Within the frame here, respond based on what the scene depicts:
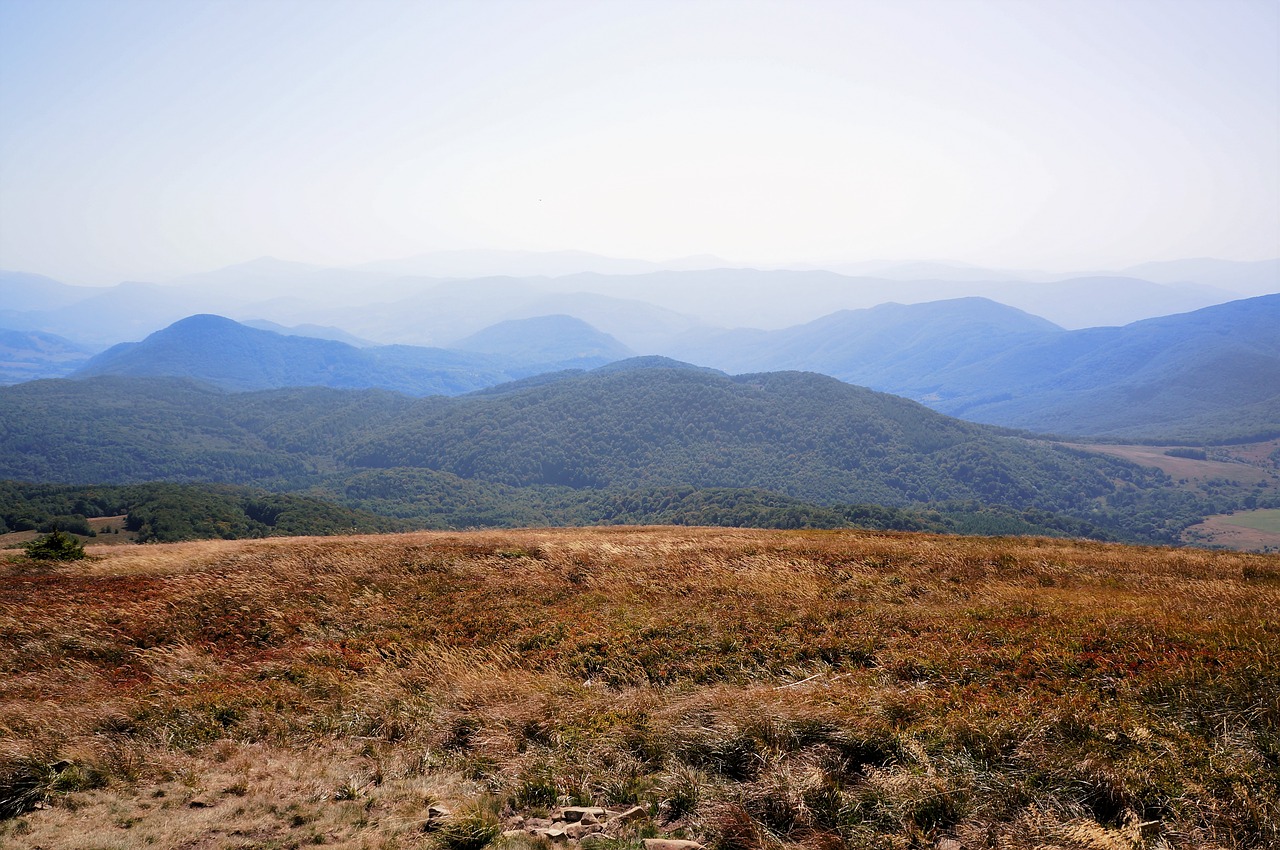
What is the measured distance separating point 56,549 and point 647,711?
2098 cm

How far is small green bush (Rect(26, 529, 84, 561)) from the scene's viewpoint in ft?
60.4

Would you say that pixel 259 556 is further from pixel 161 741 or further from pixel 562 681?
pixel 562 681

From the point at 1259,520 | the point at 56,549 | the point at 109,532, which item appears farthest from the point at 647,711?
the point at 1259,520

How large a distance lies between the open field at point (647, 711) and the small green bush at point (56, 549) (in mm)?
3901

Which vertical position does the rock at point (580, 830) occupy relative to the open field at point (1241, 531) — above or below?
above

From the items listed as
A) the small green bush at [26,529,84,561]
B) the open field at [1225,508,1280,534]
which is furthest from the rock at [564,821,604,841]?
the open field at [1225,508,1280,534]

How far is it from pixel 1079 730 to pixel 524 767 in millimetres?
7063

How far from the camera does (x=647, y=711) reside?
29.0 ft

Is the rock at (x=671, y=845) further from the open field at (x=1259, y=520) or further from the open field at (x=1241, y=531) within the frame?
the open field at (x=1259, y=520)

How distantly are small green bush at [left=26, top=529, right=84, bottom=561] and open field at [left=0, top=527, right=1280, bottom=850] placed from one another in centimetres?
390

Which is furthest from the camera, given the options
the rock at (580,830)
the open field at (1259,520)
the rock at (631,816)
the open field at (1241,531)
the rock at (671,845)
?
the open field at (1259,520)

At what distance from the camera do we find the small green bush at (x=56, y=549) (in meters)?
18.4

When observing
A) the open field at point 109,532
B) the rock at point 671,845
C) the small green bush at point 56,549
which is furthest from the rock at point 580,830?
the open field at point 109,532

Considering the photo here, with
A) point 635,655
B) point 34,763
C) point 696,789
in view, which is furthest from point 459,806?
point 34,763
